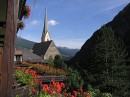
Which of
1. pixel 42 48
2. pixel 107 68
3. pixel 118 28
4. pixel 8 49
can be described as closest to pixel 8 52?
pixel 8 49

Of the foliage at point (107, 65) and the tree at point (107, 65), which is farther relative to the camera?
the foliage at point (107, 65)

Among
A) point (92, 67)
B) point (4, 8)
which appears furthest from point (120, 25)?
point (4, 8)

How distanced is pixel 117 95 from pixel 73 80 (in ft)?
34.3

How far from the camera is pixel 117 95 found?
3394 cm

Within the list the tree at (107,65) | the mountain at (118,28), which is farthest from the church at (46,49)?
the tree at (107,65)

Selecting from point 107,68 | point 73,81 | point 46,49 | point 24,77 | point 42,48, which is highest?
point 42,48

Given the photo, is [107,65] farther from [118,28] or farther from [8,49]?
[118,28]

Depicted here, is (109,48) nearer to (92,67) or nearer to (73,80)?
(92,67)

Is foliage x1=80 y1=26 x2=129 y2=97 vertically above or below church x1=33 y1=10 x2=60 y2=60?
below

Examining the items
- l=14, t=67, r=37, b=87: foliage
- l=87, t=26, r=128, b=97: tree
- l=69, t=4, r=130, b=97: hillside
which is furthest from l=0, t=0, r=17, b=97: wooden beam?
l=87, t=26, r=128, b=97: tree

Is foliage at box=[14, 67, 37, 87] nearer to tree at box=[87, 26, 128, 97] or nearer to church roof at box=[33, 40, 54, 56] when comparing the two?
tree at box=[87, 26, 128, 97]

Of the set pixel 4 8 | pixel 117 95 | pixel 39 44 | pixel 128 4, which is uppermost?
pixel 128 4

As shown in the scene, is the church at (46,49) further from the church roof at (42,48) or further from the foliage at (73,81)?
the foliage at (73,81)

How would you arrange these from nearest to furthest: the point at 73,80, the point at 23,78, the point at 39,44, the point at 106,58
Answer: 1. the point at 23,78
2. the point at 73,80
3. the point at 106,58
4. the point at 39,44
